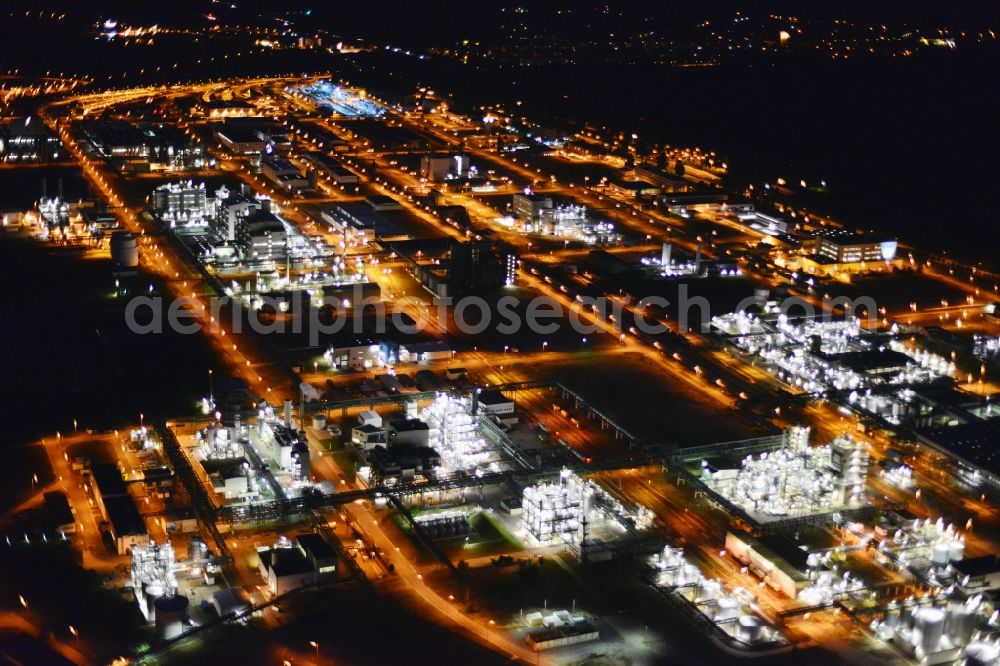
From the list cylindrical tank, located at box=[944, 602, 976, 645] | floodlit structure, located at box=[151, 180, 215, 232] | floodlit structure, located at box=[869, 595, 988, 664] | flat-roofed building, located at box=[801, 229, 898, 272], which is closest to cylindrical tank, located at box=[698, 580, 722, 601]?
floodlit structure, located at box=[869, 595, 988, 664]

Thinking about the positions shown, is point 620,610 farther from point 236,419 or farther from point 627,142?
point 627,142

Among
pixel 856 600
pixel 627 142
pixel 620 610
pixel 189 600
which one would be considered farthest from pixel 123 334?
pixel 627 142

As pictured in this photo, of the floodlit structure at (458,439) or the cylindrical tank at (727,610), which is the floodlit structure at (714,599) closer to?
the cylindrical tank at (727,610)

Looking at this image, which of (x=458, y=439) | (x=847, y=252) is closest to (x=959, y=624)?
(x=458, y=439)

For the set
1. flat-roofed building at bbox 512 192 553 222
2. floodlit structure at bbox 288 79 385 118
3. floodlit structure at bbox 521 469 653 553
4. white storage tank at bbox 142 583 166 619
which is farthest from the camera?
floodlit structure at bbox 288 79 385 118

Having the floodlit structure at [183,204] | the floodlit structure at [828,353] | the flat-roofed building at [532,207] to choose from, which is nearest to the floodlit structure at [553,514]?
the floodlit structure at [828,353]

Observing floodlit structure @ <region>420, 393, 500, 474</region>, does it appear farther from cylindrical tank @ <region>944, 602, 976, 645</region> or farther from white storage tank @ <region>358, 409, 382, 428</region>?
cylindrical tank @ <region>944, 602, 976, 645</region>

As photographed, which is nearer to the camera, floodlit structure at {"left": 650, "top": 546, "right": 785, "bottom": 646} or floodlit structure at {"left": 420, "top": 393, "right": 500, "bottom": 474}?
floodlit structure at {"left": 650, "top": 546, "right": 785, "bottom": 646}

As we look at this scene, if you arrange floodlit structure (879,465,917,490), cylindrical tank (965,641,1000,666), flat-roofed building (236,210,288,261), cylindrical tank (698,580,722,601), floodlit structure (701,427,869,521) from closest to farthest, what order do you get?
cylindrical tank (965,641,1000,666) → cylindrical tank (698,580,722,601) → floodlit structure (701,427,869,521) → floodlit structure (879,465,917,490) → flat-roofed building (236,210,288,261)
